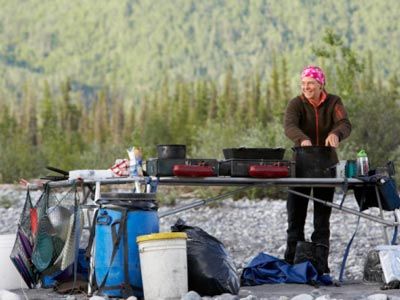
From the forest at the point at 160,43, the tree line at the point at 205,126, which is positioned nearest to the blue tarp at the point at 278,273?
the tree line at the point at 205,126

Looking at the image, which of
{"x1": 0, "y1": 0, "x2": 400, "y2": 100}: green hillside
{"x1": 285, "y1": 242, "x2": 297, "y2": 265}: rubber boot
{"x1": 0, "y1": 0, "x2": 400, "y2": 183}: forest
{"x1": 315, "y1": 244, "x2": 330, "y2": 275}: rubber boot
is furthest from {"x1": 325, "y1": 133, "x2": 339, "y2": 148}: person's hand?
{"x1": 0, "y1": 0, "x2": 400, "y2": 100}: green hillside

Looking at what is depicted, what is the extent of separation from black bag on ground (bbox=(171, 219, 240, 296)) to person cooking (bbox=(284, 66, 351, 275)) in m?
1.38

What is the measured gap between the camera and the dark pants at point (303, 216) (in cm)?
831

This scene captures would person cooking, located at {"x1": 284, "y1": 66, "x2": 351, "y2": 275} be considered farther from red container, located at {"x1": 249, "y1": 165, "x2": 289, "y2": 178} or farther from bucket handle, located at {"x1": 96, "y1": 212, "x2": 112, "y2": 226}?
bucket handle, located at {"x1": 96, "y1": 212, "x2": 112, "y2": 226}

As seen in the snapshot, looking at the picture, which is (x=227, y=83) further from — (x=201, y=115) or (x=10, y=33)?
(x=10, y=33)

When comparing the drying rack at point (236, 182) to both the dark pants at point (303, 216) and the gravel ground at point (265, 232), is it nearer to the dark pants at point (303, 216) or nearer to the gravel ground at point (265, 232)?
the dark pants at point (303, 216)

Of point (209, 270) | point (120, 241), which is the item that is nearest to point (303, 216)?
point (209, 270)

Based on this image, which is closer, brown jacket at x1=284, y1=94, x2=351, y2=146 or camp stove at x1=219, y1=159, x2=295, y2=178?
camp stove at x1=219, y1=159, x2=295, y2=178

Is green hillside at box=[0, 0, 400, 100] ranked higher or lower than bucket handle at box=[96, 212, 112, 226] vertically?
higher

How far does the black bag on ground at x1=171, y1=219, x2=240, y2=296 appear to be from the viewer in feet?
22.4

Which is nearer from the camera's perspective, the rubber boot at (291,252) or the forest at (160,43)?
the rubber boot at (291,252)

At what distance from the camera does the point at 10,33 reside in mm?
88375

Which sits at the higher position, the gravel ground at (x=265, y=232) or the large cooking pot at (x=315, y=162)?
the large cooking pot at (x=315, y=162)

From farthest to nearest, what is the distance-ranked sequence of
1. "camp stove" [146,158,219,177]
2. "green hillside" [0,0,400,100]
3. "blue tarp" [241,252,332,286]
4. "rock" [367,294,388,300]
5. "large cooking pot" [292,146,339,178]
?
"green hillside" [0,0,400,100]
"large cooking pot" [292,146,339,178]
"blue tarp" [241,252,332,286]
"camp stove" [146,158,219,177]
"rock" [367,294,388,300]
